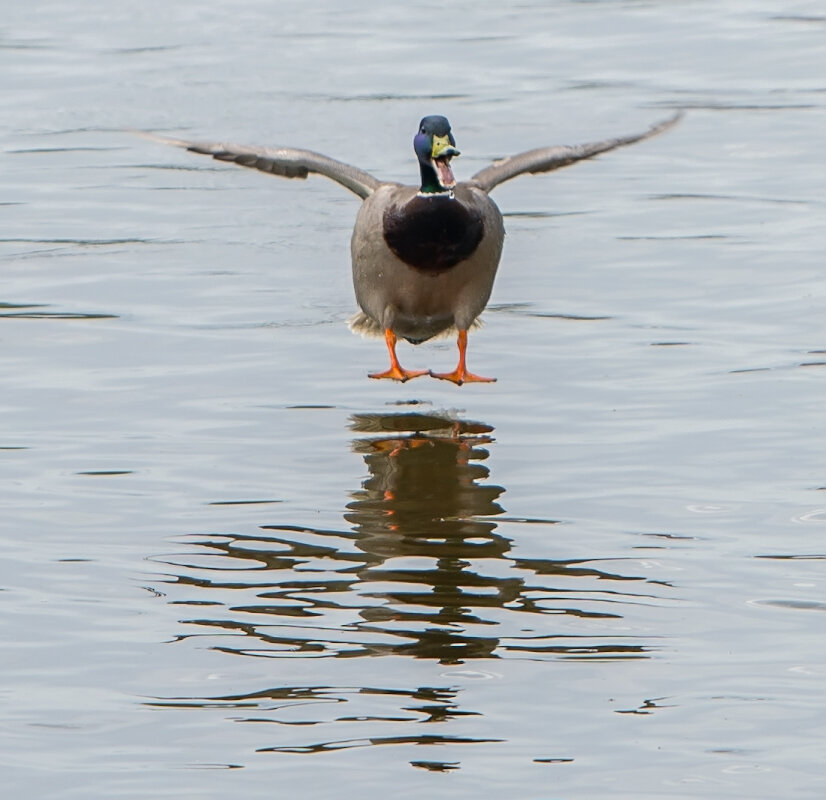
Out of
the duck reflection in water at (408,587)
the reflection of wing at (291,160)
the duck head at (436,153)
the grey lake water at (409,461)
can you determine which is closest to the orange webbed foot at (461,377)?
the grey lake water at (409,461)

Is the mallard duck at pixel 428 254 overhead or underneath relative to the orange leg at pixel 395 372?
overhead

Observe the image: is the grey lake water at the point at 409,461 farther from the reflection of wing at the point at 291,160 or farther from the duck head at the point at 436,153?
the duck head at the point at 436,153

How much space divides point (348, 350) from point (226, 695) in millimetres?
3950

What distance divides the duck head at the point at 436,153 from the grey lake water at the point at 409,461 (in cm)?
90

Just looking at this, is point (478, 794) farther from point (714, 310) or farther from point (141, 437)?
point (714, 310)

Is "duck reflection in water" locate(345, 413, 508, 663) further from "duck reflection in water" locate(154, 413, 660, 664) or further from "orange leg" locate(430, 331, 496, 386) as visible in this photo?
"orange leg" locate(430, 331, 496, 386)

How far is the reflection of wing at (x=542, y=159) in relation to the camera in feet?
30.3

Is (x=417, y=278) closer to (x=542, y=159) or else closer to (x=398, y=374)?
(x=398, y=374)

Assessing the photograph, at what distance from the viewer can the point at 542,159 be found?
9461mm

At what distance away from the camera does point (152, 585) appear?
20.2 feet

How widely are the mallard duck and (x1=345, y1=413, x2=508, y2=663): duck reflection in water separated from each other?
0.50m

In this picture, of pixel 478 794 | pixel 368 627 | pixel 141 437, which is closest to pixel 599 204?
pixel 141 437

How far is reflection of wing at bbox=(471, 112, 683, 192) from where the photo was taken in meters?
9.24

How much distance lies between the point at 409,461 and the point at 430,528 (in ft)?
2.98
